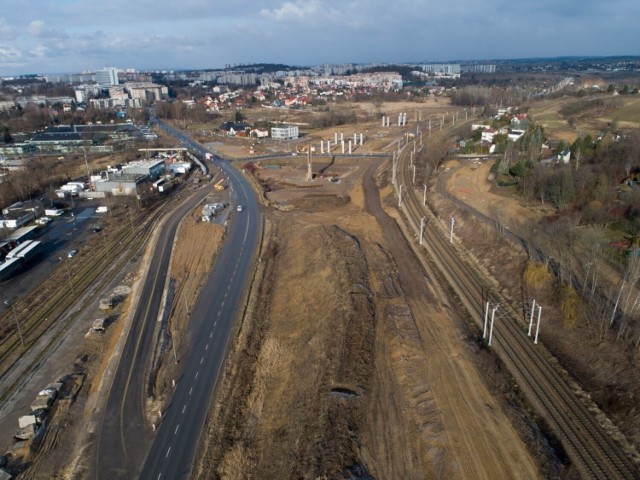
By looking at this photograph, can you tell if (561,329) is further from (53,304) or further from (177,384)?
(53,304)

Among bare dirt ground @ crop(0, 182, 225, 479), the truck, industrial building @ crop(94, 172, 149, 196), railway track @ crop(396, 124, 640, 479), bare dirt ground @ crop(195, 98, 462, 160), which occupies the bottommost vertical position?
bare dirt ground @ crop(0, 182, 225, 479)

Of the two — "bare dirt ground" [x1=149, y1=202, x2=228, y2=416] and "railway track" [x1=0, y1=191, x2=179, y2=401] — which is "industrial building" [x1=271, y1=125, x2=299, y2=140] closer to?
"bare dirt ground" [x1=149, y1=202, x2=228, y2=416]

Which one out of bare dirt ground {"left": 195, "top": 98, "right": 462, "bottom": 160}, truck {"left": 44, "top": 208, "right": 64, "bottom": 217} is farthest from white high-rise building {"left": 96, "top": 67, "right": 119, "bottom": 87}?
truck {"left": 44, "top": 208, "right": 64, "bottom": 217}

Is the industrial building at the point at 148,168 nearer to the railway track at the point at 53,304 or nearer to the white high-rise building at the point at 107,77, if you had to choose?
the railway track at the point at 53,304

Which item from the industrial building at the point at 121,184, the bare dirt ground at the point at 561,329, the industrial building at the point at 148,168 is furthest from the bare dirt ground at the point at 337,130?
the bare dirt ground at the point at 561,329

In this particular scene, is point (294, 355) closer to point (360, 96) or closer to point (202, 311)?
point (202, 311)

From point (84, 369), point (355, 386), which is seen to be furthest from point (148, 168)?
point (355, 386)
